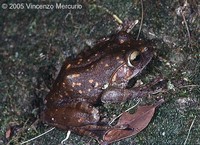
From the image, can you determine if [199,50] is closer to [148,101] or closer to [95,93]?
[148,101]

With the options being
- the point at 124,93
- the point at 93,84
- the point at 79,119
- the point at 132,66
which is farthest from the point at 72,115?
the point at 132,66

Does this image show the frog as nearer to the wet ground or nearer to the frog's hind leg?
the frog's hind leg

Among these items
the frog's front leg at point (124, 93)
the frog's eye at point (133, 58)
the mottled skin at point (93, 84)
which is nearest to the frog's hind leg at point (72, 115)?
the mottled skin at point (93, 84)

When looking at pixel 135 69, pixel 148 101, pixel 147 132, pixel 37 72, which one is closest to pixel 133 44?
pixel 135 69

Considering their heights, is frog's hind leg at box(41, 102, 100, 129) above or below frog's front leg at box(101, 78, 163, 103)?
below

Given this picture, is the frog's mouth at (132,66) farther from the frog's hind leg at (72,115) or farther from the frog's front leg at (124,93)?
the frog's hind leg at (72,115)

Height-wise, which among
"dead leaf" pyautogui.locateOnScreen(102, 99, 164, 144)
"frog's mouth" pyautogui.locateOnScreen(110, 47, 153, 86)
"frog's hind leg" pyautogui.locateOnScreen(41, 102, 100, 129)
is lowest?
"dead leaf" pyautogui.locateOnScreen(102, 99, 164, 144)

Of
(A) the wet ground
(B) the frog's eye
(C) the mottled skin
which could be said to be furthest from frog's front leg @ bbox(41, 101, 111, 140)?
(B) the frog's eye
